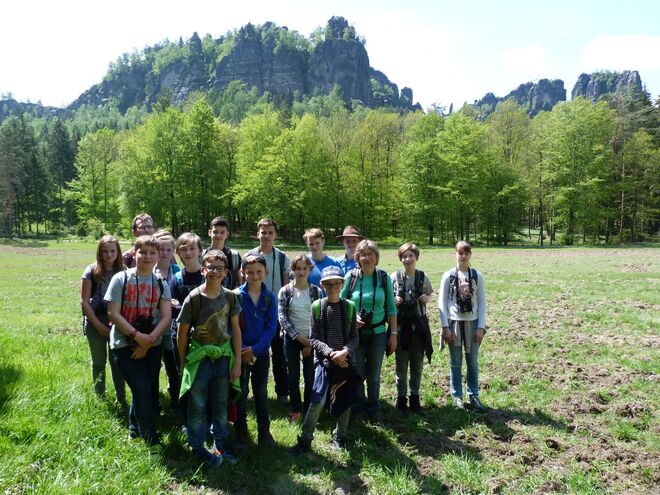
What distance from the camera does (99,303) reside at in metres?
5.30

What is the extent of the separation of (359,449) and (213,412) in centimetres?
181

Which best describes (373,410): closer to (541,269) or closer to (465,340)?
(465,340)

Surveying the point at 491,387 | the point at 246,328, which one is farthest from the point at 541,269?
the point at 246,328

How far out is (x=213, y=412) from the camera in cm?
458

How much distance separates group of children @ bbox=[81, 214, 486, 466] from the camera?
4.52m

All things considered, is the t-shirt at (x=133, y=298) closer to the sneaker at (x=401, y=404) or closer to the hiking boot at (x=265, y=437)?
the hiking boot at (x=265, y=437)

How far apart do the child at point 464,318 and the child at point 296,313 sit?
2065mm

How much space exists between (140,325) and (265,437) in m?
2.01

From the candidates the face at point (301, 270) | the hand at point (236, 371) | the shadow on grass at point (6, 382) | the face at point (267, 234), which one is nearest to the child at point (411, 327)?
the face at point (301, 270)

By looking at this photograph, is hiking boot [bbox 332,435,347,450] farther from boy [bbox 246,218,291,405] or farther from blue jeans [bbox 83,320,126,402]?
blue jeans [bbox 83,320,126,402]

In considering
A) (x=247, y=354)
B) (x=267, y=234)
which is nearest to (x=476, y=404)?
(x=247, y=354)

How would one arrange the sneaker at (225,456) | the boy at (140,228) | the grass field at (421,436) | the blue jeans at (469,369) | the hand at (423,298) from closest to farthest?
the grass field at (421,436), the sneaker at (225,456), the hand at (423,298), the blue jeans at (469,369), the boy at (140,228)

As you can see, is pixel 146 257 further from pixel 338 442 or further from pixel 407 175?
pixel 407 175

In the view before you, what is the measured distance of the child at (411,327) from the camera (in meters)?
6.12
